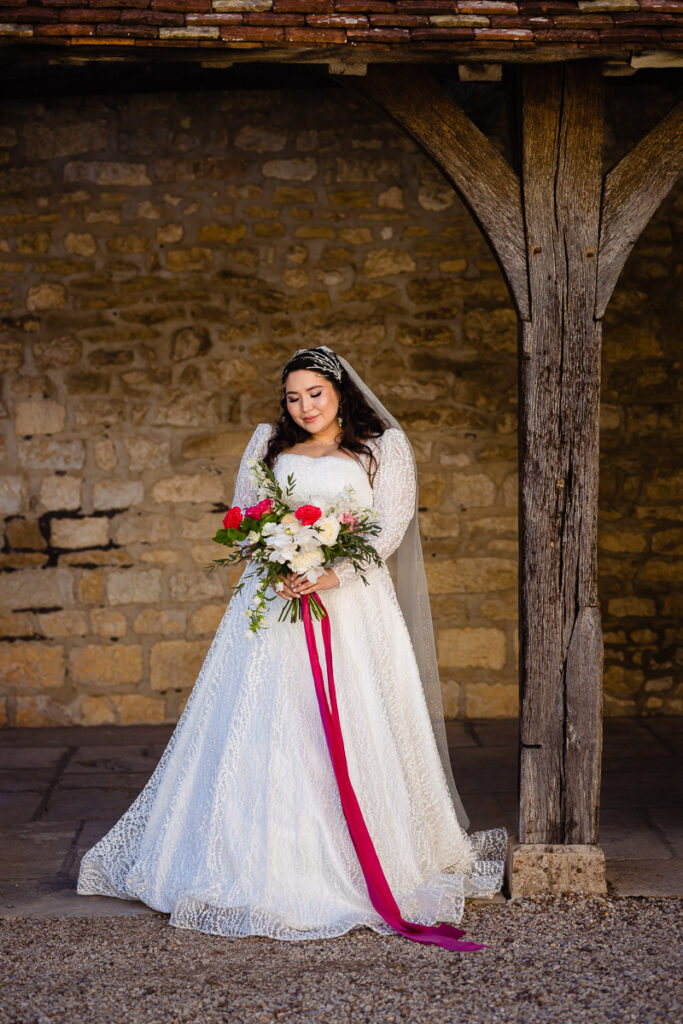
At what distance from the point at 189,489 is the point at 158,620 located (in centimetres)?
74

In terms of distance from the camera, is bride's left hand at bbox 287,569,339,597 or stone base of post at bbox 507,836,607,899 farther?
stone base of post at bbox 507,836,607,899

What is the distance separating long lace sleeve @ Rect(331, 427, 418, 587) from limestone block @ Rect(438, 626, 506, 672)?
2.30 meters

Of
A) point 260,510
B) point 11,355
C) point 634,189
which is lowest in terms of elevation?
point 260,510

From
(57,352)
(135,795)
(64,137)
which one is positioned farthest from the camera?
(57,352)

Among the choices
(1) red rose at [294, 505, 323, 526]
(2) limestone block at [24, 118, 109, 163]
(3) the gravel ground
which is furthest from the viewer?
(2) limestone block at [24, 118, 109, 163]

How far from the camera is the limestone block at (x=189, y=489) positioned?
5.73 metres

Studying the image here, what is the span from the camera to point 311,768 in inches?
134

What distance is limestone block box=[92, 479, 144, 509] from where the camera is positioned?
5715 millimetres

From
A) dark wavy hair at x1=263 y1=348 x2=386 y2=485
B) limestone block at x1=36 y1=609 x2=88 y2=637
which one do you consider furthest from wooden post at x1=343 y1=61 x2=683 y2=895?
limestone block at x1=36 y1=609 x2=88 y2=637

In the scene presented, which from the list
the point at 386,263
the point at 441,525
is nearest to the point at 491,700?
the point at 441,525

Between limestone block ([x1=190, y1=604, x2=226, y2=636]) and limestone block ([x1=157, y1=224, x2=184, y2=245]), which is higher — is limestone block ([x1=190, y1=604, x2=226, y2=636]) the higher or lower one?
the lower one

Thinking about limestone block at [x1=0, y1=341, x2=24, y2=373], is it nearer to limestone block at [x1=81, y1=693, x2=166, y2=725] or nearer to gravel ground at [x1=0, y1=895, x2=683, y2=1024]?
limestone block at [x1=81, y1=693, x2=166, y2=725]

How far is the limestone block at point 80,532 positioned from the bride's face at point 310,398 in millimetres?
2433

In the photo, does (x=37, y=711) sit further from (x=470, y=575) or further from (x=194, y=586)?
(x=470, y=575)
